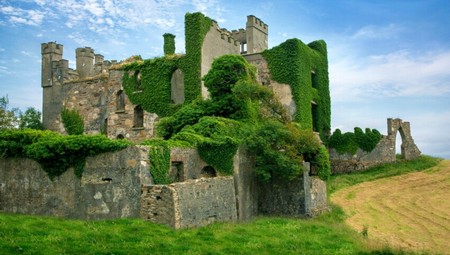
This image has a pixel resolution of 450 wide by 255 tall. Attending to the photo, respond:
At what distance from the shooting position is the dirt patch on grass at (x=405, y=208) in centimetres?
2094

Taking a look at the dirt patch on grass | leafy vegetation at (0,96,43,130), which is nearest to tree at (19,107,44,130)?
leafy vegetation at (0,96,43,130)

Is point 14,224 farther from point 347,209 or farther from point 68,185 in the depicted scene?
point 347,209

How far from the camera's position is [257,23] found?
146 ft

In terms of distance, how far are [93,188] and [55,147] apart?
7.20 ft

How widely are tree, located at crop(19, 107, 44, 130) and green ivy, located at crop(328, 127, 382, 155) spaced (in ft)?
82.2

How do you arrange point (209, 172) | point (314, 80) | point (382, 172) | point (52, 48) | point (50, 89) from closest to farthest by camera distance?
point (209, 172) < point (382, 172) < point (314, 80) < point (50, 89) < point (52, 48)

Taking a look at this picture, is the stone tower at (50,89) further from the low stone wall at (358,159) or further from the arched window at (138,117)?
the low stone wall at (358,159)

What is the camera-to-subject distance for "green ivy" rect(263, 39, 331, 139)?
3597 centimetres

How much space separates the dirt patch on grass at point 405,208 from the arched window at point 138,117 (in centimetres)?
1447

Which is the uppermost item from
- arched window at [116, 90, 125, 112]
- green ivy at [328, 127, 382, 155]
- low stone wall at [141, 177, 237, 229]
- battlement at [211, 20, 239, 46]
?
battlement at [211, 20, 239, 46]

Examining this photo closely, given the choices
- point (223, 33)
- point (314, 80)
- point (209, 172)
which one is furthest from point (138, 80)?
point (209, 172)

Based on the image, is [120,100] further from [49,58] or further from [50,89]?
[49,58]

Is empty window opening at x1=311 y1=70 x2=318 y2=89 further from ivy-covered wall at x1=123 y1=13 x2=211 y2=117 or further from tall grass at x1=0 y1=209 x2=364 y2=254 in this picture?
tall grass at x1=0 y1=209 x2=364 y2=254

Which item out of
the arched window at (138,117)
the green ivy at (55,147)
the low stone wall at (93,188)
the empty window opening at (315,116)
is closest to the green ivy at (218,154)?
the low stone wall at (93,188)
